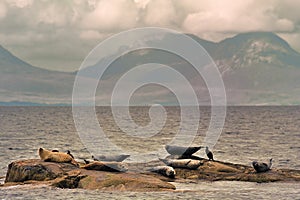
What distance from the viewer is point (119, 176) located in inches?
1139

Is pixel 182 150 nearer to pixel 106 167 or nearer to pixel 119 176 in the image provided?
pixel 106 167

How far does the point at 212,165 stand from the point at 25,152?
3061 cm

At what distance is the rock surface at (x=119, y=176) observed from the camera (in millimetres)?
28078

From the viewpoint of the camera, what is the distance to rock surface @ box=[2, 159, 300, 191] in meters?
28.1

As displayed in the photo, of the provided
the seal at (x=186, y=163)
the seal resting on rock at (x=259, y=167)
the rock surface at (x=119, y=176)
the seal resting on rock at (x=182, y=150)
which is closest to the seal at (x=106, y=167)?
the rock surface at (x=119, y=176)

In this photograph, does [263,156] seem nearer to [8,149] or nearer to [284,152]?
[284,152]

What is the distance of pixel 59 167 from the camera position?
102 feet

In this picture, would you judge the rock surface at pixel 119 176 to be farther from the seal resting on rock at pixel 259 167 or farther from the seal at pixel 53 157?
the seal at pixel 53 157

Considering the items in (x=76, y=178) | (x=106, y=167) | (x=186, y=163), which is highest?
(x=186, y=163)

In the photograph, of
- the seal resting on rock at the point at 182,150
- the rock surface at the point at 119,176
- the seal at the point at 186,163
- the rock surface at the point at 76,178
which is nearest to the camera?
the rock surface at the point at 76,178

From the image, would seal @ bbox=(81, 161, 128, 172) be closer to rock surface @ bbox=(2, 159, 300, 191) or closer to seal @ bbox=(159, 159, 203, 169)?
rock surface @ bbox=(2, 159, 300, 191)

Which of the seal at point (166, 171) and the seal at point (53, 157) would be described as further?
the seal at point (53, 157)

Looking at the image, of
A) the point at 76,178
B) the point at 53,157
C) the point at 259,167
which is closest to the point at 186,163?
the point at 259,167

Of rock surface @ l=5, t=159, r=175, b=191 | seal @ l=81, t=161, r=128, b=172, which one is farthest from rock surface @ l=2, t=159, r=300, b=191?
seal @ l=81, t=161, r=128, b=172
